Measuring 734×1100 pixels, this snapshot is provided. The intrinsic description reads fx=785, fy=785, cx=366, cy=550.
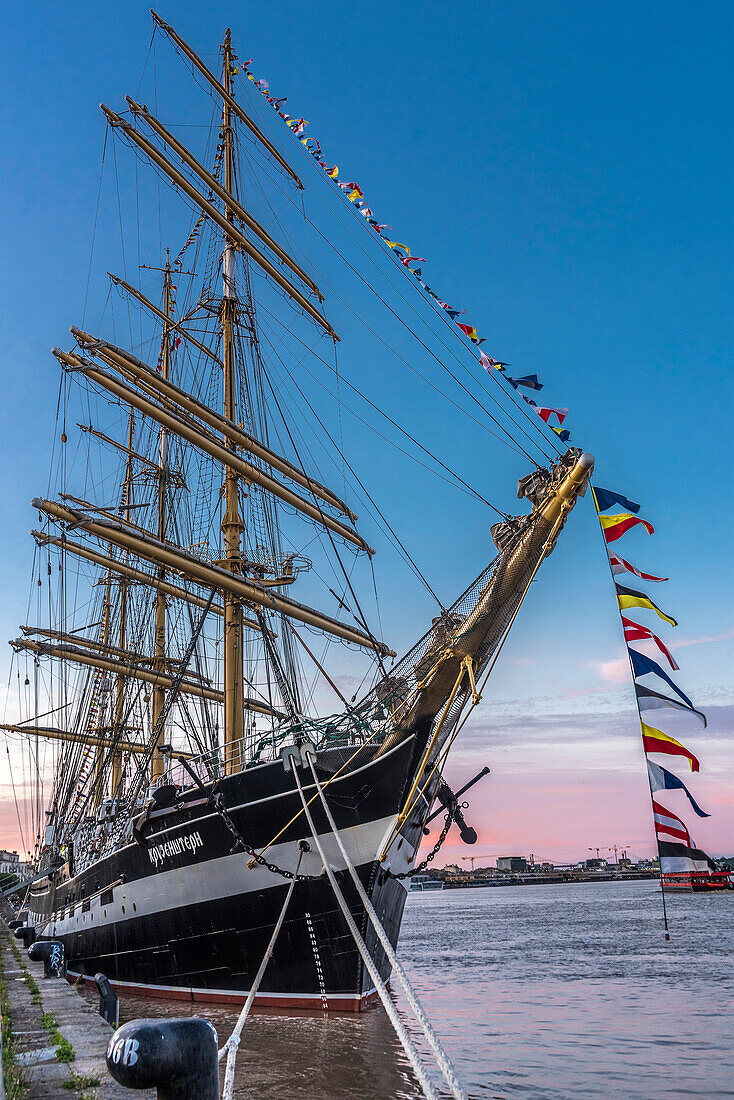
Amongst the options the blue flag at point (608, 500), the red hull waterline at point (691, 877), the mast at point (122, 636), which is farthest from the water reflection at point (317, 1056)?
the mast at point (122, 636)

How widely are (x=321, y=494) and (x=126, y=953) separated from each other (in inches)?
532

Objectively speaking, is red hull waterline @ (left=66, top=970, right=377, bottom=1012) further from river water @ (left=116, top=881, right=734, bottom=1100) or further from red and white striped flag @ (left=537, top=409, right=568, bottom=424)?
red and white striped flag @ (left=537, top=409, right=568, bottom=424)

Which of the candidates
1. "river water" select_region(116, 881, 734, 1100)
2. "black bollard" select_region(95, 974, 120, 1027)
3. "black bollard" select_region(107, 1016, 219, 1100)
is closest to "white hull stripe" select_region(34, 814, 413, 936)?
"river water" select_region(116, 881, 734, 1100)

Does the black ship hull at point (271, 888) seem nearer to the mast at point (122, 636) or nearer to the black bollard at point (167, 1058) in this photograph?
the black bollard at point (167, 1058)

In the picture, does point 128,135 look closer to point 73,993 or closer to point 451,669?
point 451,669

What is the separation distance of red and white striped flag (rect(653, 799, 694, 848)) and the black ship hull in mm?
5700

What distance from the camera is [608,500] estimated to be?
9.23 metres

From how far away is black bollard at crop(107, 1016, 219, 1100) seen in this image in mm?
3486

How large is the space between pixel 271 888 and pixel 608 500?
346 inches

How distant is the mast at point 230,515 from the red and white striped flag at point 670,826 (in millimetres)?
10204

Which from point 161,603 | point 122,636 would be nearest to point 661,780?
point 161,603

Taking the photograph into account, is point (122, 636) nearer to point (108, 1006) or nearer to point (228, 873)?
point (228, 873)

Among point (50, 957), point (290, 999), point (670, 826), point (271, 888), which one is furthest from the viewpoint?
point (50, 957)

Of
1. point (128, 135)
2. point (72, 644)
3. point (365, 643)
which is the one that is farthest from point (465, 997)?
point (128, 135)
